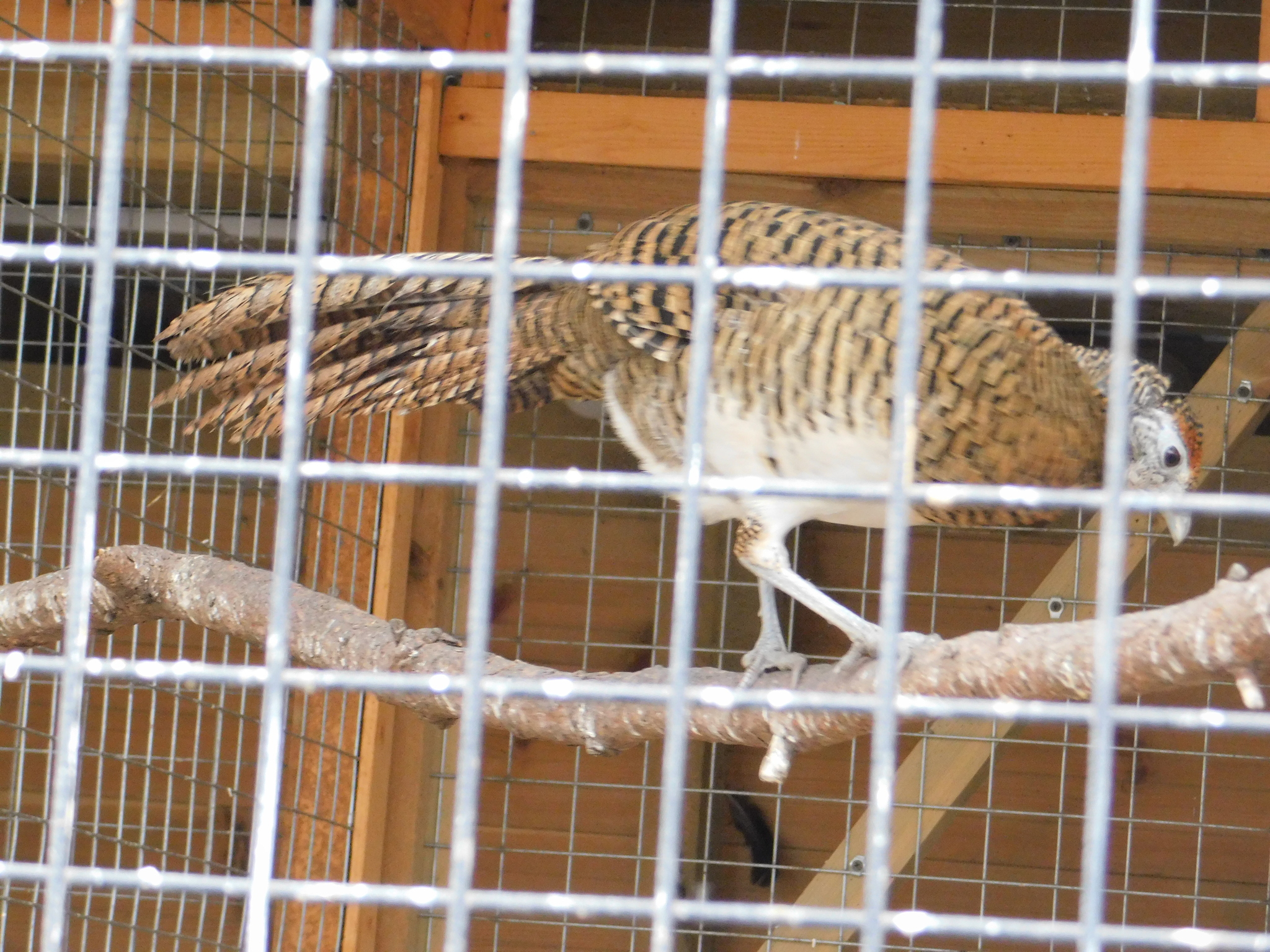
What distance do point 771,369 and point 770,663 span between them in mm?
468

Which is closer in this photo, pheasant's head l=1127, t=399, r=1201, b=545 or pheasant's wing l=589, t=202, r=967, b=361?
pheasant's wing l=589, t=202, r=967, b=361

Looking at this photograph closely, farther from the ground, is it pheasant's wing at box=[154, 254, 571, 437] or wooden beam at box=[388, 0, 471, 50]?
wooden beam at box=[388, 0, 471, 50]

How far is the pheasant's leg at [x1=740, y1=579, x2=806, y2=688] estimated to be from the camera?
223 centimetres

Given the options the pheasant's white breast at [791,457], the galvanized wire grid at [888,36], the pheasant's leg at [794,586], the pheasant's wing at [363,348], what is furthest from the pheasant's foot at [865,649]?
the galvanized wire grid at [888,36]

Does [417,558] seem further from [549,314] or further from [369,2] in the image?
[369,2]

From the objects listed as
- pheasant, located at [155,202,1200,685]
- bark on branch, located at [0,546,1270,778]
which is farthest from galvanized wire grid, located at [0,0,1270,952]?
pheasant, located at [155,202,1200,685]

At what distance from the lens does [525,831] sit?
355 centimetres

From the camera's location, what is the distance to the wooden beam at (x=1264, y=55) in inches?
102

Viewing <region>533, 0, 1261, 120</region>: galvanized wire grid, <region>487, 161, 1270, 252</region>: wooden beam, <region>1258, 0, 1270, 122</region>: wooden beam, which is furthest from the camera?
<region>533, 0, 1261, 120</region>: galvanized wire grid

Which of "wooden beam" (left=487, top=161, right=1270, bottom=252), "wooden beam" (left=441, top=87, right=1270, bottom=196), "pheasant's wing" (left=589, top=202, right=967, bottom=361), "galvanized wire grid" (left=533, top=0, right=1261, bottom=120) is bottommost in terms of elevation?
"pheasant's wing" (left=589, top=202, right=967, bottom=361)

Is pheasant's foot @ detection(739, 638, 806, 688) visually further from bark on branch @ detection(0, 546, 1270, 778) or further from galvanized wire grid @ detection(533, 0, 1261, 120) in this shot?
galvanized wire grid @ detection(533, 0, 1261, 120)

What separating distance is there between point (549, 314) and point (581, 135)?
0.47 m

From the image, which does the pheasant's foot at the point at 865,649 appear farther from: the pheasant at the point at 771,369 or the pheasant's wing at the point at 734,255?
the pheasant's wing at the point at 734,255

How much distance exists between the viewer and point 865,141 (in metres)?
2.71
